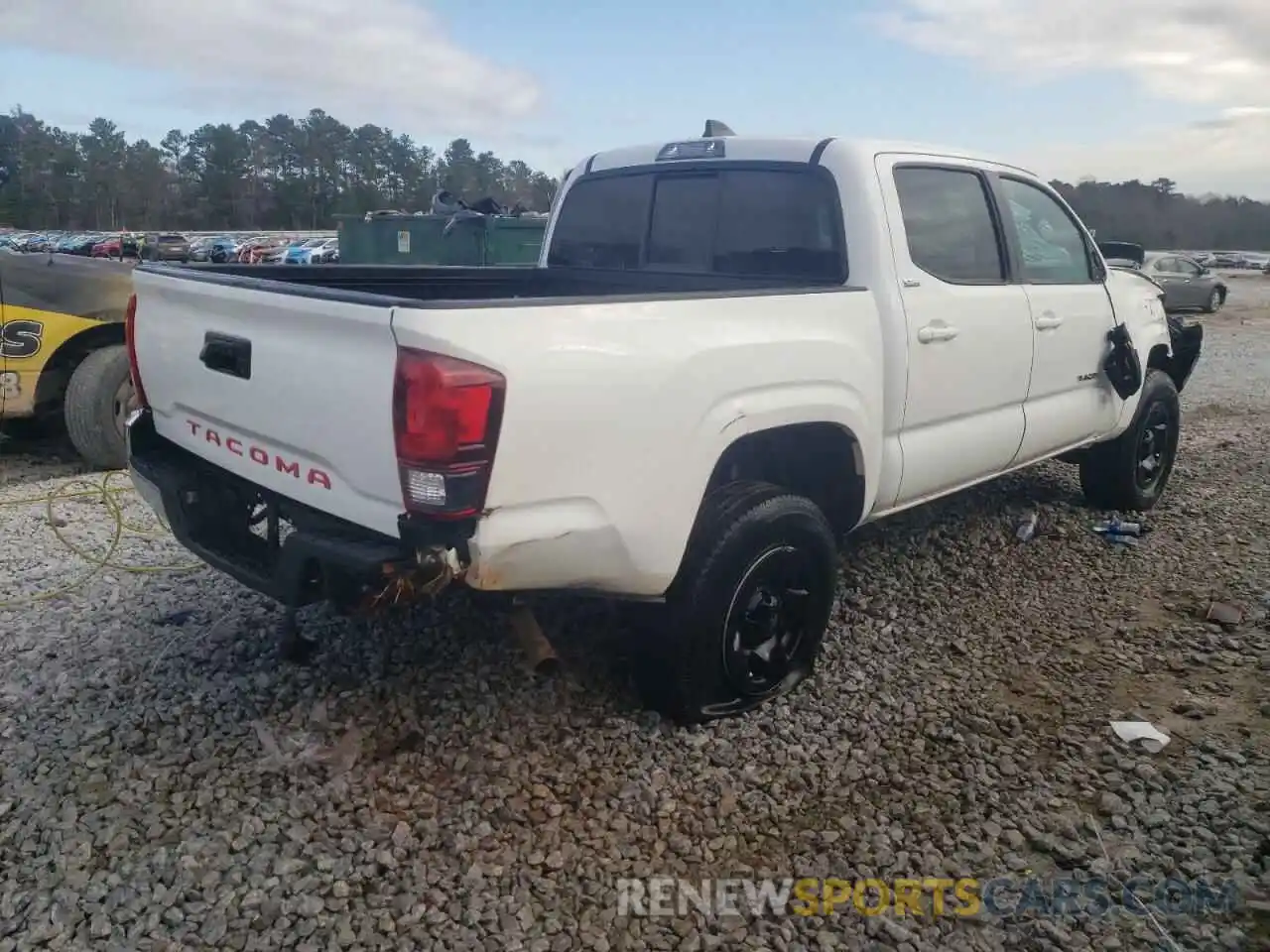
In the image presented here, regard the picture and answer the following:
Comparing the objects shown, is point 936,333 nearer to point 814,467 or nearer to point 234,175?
point 814,467

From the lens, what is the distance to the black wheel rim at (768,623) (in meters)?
3.21

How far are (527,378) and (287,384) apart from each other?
0.76 meters

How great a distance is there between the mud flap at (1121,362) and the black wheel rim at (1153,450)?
0.67 meters

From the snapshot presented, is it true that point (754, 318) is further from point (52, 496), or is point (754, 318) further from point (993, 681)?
point (52, 496)

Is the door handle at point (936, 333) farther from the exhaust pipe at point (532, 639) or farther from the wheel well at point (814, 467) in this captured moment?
the exhaust pipe at point (532, 639)

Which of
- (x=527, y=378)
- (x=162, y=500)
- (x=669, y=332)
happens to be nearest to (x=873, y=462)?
(x=669, y=332)

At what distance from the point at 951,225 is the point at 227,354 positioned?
2.83 metres

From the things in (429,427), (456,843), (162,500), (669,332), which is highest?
(669,332)

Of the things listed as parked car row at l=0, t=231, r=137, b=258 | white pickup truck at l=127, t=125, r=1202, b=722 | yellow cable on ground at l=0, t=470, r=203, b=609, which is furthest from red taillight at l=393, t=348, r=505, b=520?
parked car row at l=0, t=231, r=137, b=258

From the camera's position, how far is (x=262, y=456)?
296 centimetres

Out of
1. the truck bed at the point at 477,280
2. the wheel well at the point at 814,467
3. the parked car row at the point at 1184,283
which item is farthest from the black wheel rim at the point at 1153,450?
the parked car row at the point at 1184,283

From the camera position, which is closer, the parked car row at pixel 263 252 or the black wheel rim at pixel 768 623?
the black wheel rim at pixel 768 623

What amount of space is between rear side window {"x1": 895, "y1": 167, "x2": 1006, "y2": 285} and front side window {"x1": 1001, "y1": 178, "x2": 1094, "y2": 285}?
0.75 ft

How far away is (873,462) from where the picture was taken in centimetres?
356
